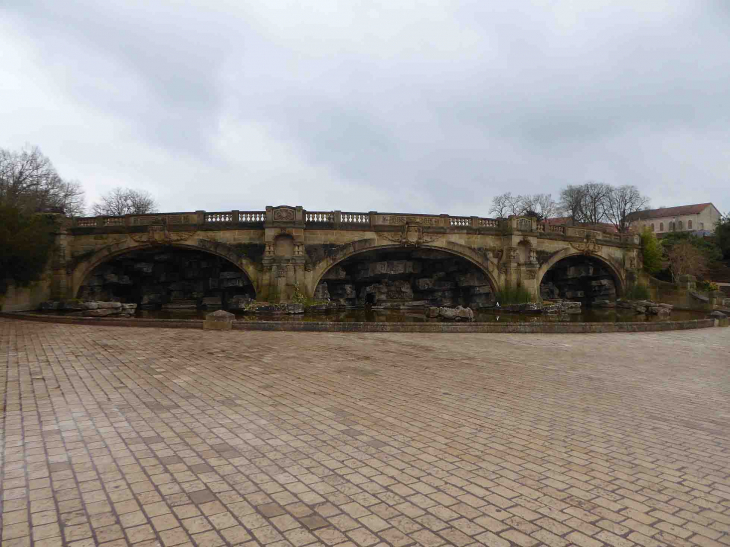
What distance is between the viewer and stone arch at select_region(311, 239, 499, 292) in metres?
24.7

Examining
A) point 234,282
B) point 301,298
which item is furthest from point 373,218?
point 234,282

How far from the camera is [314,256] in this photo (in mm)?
24656

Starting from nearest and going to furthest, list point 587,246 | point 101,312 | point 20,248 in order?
point 20,248, point 101,312, point 587,246

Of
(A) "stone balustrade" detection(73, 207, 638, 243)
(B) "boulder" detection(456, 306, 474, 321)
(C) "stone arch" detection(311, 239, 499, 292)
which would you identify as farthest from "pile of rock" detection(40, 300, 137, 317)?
(B) "boulder" detection(456, 306, 474, 321)

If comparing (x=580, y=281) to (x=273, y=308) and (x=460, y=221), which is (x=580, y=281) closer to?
(x=460, y=221)

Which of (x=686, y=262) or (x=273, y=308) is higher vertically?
(x=686, y=262)

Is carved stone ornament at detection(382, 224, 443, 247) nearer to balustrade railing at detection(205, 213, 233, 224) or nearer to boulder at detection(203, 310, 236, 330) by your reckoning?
balustrade railing at detection(205, 213, 233, 224)

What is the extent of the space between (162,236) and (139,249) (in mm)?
2262

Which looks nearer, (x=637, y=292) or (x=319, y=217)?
(x=319, y=217)

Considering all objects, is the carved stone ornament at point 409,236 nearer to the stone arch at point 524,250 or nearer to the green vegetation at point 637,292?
the stone arch at point 524,250

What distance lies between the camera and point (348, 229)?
2531 centimetres

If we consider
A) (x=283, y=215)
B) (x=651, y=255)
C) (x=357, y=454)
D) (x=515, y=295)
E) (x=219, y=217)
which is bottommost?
(x=357, y=454)

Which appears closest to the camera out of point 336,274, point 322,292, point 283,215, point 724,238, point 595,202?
point 283,215

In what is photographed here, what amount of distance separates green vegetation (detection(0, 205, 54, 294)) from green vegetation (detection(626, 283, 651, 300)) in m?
39.1
